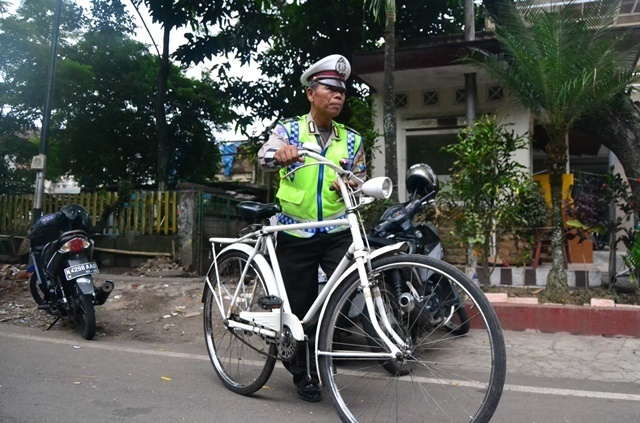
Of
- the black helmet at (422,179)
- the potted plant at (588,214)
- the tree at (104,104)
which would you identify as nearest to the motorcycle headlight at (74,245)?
the black helmet at (422,179)

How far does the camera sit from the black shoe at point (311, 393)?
10.8ft

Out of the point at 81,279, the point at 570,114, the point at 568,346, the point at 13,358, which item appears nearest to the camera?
the point at 13,358

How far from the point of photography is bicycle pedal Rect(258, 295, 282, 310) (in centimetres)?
319

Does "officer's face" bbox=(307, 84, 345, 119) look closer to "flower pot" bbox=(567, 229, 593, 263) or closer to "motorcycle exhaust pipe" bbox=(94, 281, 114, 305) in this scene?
"motorcycle exhaust pipe" bbox=(94, 281, 114, 305)

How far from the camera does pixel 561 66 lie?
5758 mm

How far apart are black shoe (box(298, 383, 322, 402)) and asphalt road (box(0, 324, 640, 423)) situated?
1.5 inches

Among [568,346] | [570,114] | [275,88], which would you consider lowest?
[568,346]

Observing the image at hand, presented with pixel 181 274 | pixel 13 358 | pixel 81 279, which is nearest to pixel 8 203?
pixel 181 274

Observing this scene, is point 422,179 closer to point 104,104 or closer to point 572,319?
point 572,319

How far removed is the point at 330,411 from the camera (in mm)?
3168

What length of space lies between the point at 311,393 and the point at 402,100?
7.30 metres

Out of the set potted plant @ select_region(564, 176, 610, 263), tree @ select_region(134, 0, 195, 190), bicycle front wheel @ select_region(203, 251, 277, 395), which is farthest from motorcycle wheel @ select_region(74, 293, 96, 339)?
tree @ select_region(134, 0, 195, 190)

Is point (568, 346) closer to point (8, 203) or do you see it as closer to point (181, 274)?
point (181, 274)

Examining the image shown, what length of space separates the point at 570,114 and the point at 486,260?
5.69ft
